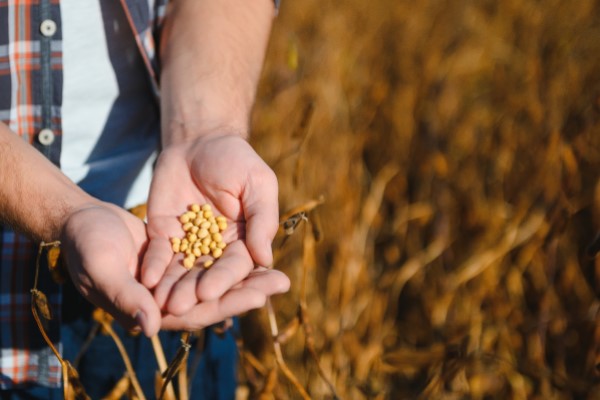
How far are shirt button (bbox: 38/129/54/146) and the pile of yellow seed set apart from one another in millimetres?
226

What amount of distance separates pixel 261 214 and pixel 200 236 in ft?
0.27

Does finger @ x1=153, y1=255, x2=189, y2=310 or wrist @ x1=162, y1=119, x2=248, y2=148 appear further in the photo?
wrist @ x1=162, y1=119, x2=248, y2=148

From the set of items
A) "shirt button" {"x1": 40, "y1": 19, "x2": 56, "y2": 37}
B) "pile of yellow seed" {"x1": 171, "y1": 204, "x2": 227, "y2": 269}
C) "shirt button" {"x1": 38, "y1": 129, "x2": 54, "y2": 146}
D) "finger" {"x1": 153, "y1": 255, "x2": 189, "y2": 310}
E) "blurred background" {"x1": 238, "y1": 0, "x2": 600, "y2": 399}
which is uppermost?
"shirt button" {"x1": 40, "y1": 19, "x2": 56, "y2": 37}

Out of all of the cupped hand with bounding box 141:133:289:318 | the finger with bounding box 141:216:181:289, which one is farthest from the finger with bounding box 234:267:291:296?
the finger with bounding box 141:216:181:289

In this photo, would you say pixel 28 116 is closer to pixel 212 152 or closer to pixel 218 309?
pixel 212 152

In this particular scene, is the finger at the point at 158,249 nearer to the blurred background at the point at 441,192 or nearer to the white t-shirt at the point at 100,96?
the white t-shirt at the point at 100,96

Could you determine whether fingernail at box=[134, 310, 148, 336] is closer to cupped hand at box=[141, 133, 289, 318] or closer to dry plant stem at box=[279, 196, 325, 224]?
cupped hand at box=[141, 133, 289, 318]

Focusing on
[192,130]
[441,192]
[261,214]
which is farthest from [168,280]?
[441,192]

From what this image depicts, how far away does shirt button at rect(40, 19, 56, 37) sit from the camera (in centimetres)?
92

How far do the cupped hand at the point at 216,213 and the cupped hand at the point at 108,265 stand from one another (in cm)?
4

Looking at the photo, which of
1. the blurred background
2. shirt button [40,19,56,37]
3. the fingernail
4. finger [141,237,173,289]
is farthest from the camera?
the blurred background

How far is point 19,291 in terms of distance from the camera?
97 cm

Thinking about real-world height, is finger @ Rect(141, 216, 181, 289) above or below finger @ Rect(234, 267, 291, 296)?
below

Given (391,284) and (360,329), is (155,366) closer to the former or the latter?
(360,329)
